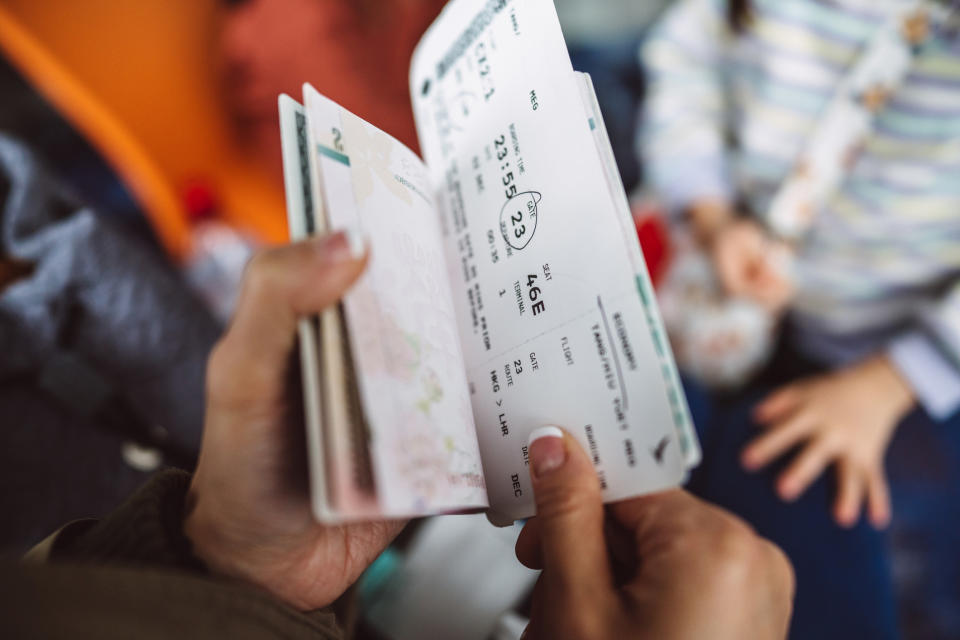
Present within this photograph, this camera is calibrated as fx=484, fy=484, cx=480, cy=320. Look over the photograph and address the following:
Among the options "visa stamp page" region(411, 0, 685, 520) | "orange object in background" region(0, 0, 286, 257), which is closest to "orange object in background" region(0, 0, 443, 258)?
"orange object in background" region(0, 0, 286, 257)

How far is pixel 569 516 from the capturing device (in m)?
0.31

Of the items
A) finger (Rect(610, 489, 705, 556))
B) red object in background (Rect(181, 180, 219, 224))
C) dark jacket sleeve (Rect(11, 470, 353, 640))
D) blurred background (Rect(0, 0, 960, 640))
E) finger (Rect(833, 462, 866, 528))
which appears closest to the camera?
dark jacket sleeve (Rect(11, 470, 353, 640))

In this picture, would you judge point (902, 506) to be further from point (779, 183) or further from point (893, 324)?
point (779, 183)

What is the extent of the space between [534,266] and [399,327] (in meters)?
0.11

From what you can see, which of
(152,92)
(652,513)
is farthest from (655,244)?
(152,92)

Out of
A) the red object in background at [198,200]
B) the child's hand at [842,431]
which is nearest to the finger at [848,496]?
the child's hand at [842,431]

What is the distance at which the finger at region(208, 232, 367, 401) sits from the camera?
268mm

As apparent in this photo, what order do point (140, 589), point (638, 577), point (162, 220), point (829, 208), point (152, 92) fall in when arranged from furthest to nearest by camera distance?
point (162, 220) < point (152, 92) < point (829, 208) < point (638, 577) < point (140, 589)

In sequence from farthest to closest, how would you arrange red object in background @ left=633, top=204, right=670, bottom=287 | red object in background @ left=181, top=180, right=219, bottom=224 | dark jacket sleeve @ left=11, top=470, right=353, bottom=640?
red object in background @ left=181, top=180, right=219, bottom=224
red object in background @ left=633, top=204, right=670, bottom=287
dark jacket sleeve @ left=11, top=470, right=353, bottom=640

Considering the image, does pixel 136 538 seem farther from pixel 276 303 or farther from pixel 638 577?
pixel 638 577

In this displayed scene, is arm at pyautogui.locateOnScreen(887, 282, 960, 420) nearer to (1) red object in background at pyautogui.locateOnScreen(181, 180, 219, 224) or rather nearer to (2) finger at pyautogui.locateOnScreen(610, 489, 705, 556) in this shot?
(2) finger at pyautogui.locateOnScreen(610, 489, 705, 556)

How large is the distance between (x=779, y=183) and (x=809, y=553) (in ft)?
1.82

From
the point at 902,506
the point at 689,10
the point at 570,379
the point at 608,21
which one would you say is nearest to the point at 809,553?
the point at 902,506

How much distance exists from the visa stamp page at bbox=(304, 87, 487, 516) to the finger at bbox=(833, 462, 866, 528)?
55 centimetres
